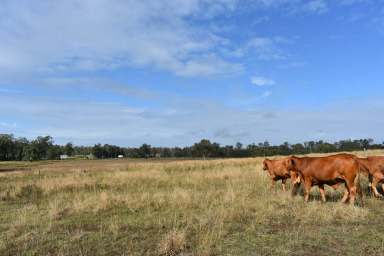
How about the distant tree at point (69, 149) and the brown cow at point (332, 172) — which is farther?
the distant tree at point (69, 149)

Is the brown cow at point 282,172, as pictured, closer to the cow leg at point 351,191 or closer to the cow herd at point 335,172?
the cow herd at point 335,172

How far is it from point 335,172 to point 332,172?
0.10m

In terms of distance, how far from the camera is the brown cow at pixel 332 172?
13344 mm

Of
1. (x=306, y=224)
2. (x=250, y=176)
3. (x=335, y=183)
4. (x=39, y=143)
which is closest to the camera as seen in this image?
(x=306, y=224)

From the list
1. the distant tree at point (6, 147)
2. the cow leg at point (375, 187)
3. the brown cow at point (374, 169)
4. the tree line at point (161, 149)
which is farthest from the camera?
the distant tree at point (6, 147)

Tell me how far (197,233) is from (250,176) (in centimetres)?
1426

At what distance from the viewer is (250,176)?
23.5m

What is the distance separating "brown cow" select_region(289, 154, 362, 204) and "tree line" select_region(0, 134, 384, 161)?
296ft

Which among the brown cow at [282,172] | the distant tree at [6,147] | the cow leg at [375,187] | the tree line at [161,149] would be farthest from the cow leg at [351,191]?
the distant tree at [6,147]

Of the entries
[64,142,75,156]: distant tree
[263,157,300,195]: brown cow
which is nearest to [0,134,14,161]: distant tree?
[64,142,75,156]: distant tree

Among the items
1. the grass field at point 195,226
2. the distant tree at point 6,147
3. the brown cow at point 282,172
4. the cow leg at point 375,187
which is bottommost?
the grass field at point 195,226

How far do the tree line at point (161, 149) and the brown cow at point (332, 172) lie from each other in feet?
Result: 296

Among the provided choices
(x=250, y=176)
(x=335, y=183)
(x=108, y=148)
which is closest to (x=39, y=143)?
(x=108, y=148)

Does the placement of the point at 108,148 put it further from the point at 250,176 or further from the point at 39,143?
the point at 250,176
